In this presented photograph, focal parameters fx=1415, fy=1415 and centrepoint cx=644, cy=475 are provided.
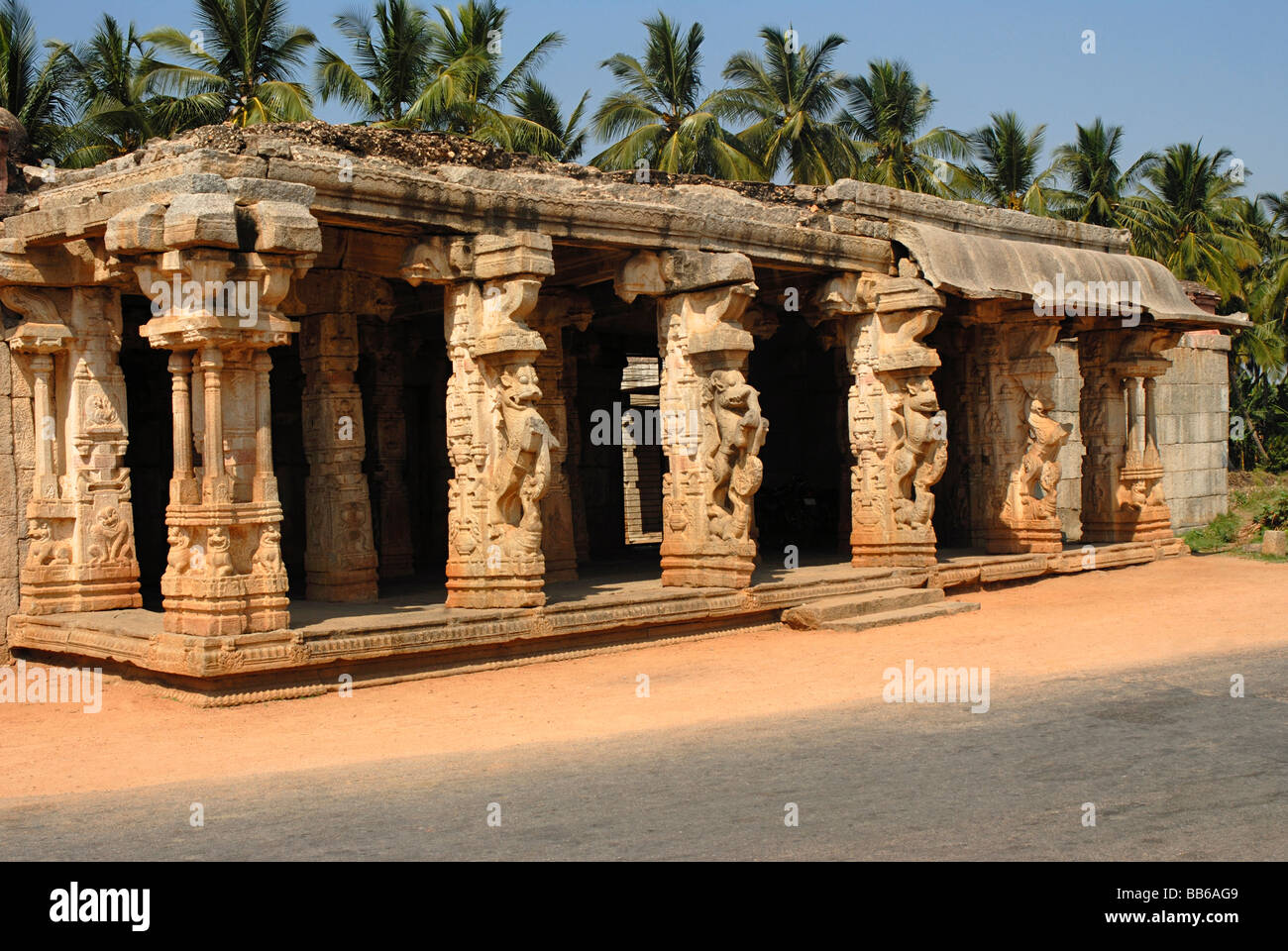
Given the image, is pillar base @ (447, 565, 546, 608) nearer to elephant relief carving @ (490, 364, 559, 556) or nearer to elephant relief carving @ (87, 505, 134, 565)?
elephant relief carving @ (490, 364, 559, 556)

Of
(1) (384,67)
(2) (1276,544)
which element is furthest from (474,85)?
(2) (1276,544)

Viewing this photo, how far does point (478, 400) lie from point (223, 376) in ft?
6.92

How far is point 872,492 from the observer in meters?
13.7

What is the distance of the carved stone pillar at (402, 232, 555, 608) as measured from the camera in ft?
33.7

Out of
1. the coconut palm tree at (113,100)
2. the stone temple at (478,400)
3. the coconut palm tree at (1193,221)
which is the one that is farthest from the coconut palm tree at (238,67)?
the coconut palm tree at (1193,221)

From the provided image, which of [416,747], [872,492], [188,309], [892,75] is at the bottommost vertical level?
[416,747]

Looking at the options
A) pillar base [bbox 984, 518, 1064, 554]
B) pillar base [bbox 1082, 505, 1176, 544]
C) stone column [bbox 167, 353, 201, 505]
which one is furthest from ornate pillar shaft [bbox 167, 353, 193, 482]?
pillar base [bbox 1082, 505, 1176, 544]

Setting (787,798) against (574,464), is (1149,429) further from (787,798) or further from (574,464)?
(787,798)

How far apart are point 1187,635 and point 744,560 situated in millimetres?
3582

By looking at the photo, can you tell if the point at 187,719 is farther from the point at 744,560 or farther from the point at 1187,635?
the point at 1187,635

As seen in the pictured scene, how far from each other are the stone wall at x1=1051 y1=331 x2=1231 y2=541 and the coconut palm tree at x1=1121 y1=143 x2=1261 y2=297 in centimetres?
1297

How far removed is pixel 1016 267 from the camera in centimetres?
1407

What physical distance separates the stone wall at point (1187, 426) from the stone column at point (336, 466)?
11.0 meters

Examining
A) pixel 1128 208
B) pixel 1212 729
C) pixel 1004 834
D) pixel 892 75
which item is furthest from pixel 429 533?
pixel 1128 208
